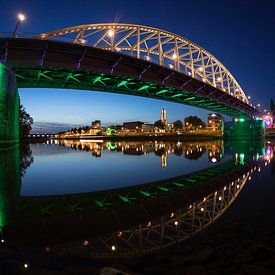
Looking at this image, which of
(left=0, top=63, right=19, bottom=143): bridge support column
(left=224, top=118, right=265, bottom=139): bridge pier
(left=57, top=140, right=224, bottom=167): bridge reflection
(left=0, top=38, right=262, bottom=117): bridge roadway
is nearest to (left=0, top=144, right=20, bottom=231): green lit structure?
(left=57, top=140, right=224, bottom=167): bridge reflection

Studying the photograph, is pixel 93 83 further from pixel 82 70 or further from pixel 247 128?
pixel 247 128

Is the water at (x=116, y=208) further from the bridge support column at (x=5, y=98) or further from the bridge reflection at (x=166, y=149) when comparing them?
the bridge support column at (x=5, y=98)

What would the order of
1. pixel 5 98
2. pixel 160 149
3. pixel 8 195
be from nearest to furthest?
pixel 8 195, pixel 5 98, pixel 160 149

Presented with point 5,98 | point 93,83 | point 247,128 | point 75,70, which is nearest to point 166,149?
point 75,70

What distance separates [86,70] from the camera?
97.5 feet

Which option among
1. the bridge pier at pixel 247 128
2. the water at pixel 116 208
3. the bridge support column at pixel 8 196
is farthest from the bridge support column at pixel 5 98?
the bridge pier at pixel 247 128

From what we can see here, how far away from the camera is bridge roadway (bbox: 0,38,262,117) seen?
26.8 metres

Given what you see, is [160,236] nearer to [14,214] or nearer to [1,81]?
[14,214]

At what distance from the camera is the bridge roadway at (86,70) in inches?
1053

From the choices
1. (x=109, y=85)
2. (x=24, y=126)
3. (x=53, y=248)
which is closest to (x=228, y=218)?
(x=53, y=248)

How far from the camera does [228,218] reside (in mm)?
5180

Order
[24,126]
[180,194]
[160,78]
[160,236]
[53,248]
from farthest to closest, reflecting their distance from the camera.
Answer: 1. [24,126]
2. [160,78]
3. [180,194]
4. [160,236]
5. [53,248]

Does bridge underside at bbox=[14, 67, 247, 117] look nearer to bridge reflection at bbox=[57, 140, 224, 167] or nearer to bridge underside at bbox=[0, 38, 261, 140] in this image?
bridge underside at bbox=[0, 38, 261, 140]

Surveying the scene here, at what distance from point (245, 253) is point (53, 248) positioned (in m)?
3.13
